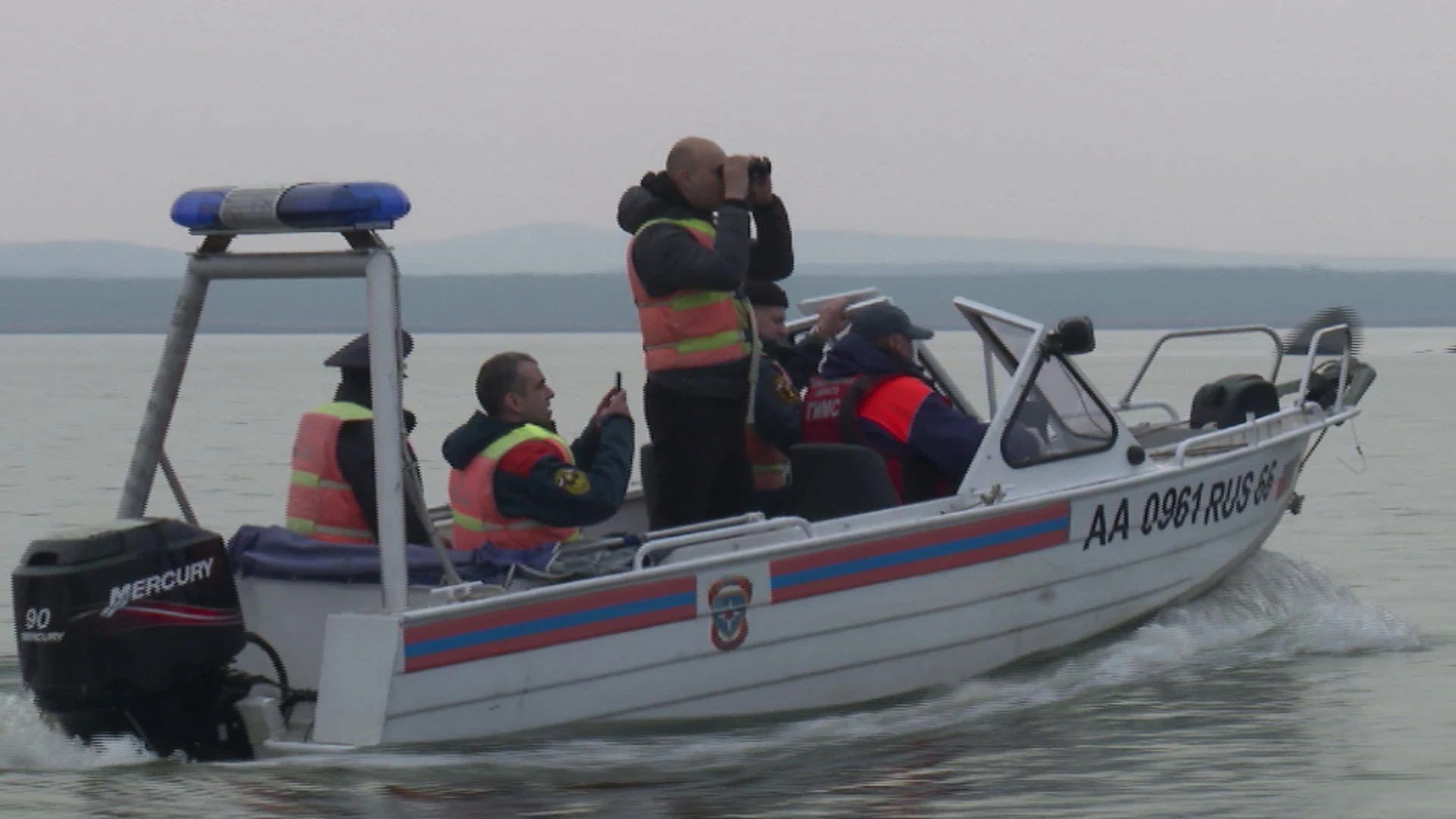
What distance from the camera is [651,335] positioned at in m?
7.01

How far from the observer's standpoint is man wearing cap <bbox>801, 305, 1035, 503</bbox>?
285 inches

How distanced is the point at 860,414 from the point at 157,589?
2.55 metres

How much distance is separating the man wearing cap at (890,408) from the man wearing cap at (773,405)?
0.13 m

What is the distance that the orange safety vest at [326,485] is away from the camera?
21.1 feet

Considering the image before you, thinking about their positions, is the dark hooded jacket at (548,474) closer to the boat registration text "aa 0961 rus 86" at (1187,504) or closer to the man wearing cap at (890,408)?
the man wearing cap at (890,408)

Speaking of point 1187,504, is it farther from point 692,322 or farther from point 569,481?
point 569,481

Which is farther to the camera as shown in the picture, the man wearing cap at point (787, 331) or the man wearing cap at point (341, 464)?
the man wearing cap at point (787, 331)

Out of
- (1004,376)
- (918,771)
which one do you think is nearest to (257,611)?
(918,771)

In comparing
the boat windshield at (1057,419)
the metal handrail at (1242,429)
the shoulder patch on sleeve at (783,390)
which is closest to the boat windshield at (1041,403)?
the boat windshield at (1057,419)

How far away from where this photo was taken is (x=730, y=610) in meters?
6.38

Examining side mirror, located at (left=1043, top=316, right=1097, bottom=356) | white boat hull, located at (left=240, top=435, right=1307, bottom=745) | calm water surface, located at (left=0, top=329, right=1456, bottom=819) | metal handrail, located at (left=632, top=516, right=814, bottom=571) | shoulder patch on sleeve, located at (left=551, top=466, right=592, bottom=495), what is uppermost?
side mirror, located at (left=1043, top=316, right=1097, bottom=356)

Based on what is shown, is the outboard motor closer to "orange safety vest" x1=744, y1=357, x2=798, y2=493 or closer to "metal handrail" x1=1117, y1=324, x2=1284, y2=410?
"orange safety vest" x1=744, y1=357, x2=798, y2=493

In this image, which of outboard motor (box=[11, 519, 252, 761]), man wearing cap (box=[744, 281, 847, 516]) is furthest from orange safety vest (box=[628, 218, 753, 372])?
outboard motor (box=[11, 519, 252, 761])

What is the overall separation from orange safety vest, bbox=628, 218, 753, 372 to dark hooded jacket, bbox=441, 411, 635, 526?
24.6 inches
